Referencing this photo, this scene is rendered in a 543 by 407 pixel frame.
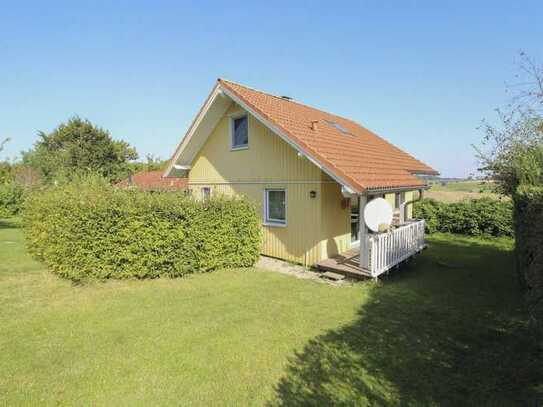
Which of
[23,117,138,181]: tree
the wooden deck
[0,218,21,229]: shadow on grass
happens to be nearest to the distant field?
the wooden deck

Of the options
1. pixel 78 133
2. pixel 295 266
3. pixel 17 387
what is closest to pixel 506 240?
pixel 295 266

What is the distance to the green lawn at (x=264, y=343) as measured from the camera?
12.2 ft

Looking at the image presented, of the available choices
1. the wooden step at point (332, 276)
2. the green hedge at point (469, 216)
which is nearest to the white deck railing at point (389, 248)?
the wooden step at point (332, 276)

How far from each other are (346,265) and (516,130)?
278 inches

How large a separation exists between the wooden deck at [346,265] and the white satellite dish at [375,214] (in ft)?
4.14

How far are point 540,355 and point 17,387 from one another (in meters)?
7.01

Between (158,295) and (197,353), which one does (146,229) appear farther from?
(197,353)

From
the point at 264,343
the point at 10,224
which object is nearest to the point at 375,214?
the point at 264,343

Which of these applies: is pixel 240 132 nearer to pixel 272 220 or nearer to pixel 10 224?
pixel 272 220

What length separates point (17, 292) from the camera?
7.40m

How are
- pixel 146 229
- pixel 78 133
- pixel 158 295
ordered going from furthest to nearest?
pixel 78 133
pixel 146 229
pixel 158 295

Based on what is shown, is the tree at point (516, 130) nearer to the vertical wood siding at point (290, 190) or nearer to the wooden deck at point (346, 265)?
the wooden deck at point (346, 265)

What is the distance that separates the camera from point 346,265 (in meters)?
9.16

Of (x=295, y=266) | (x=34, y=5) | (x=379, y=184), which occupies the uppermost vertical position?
(x=34, y=5)
